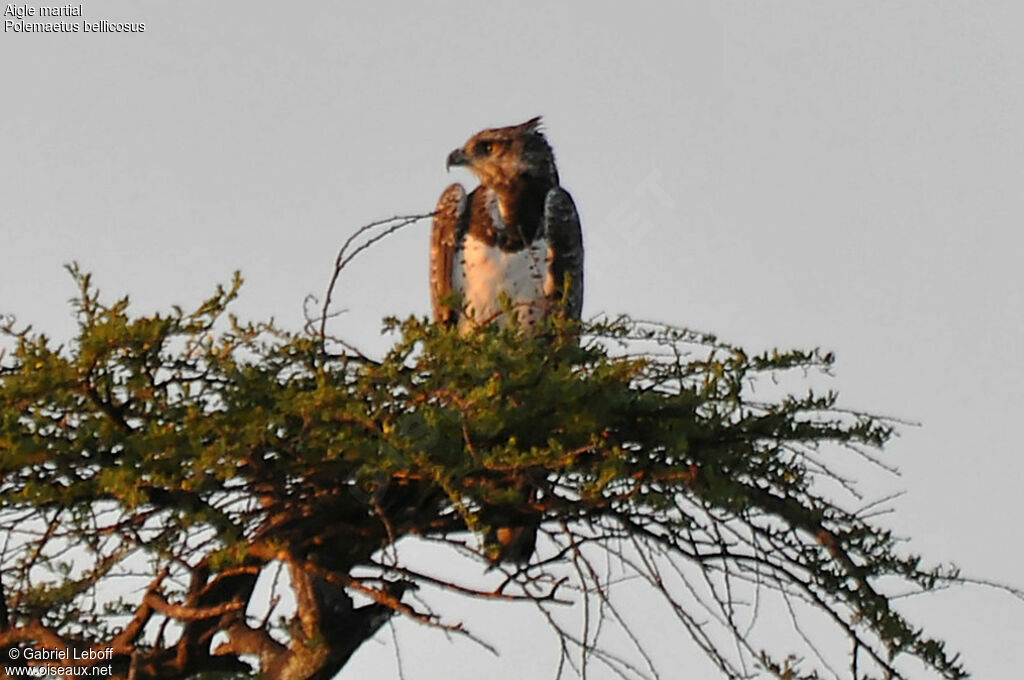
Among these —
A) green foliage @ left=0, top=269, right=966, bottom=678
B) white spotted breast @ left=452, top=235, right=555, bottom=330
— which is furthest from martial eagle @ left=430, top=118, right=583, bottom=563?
green foliage @ left=0, top=269, right=966, bottom=678

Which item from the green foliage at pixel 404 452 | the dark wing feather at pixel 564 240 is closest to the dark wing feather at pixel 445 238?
the dark wing feather at pixel 564 240

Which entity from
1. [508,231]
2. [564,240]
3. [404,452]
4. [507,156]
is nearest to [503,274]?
[508,231]

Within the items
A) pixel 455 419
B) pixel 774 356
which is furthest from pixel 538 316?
pixel 455 419

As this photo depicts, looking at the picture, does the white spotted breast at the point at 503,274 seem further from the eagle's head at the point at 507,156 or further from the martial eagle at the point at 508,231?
the eagle's head at the point at 507,156

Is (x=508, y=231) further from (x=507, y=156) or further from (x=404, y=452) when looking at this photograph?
(x=404, y=452)

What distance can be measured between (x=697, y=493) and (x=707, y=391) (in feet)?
0.79

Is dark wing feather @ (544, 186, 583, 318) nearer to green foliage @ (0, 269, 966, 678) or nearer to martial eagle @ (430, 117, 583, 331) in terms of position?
martial eagle @ (430, 117, 583, 331)

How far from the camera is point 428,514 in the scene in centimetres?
383

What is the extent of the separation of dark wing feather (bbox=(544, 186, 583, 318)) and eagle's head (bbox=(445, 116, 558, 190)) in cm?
20

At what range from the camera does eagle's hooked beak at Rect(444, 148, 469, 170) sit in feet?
24.2

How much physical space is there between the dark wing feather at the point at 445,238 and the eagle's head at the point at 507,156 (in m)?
0.20

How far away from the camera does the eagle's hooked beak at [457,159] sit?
24.2 feet

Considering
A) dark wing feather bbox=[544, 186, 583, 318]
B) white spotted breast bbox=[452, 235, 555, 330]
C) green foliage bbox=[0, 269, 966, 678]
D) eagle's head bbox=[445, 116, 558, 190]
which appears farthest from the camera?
eagle's head bbox=[445, 116, 558, 190]

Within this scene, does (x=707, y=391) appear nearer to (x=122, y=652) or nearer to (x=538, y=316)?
(x=122, y=652)
